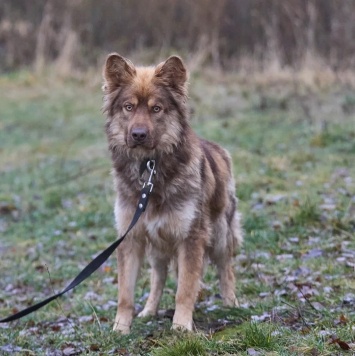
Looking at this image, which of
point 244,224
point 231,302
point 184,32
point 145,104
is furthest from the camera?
point 184,32

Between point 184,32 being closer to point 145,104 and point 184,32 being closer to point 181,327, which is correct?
point 145,104

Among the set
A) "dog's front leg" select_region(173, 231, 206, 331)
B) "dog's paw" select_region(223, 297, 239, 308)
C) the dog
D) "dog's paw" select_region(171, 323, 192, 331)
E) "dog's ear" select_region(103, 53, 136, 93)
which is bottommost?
"dog's paw" select_region(223, 297, 239, 308)

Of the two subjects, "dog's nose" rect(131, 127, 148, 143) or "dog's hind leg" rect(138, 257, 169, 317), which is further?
"dog's hind leg" rect(138, 257, 169, 317)

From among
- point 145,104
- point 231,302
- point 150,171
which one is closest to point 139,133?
point 145,104

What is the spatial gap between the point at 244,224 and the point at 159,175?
116 inches

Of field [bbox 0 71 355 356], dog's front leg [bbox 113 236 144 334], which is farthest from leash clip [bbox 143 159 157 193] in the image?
field [bbox 0 71 355 356]

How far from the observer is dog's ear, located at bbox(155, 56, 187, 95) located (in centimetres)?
541

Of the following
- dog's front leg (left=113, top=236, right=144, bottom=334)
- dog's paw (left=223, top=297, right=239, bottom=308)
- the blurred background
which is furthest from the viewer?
the blurred background

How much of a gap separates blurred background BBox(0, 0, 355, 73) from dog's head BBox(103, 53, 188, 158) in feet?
38.3

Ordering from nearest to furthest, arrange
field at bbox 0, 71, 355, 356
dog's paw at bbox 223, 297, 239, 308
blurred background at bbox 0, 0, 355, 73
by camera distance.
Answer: field at bbox 0, 71, 355, 356, dog's paw at bbox 223, 297, 239, 308, blurred background at bbox 0, 0, 355, 73

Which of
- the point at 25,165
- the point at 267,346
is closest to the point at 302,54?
the point at 25,165

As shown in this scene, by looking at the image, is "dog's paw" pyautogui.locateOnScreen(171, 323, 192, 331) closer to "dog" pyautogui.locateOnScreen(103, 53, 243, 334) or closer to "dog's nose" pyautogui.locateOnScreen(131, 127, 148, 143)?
"dog" pyautogui.locateOnScreen(103, 53, 243, 334)

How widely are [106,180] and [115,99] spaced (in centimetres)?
584

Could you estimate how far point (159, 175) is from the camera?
541 centimetres
